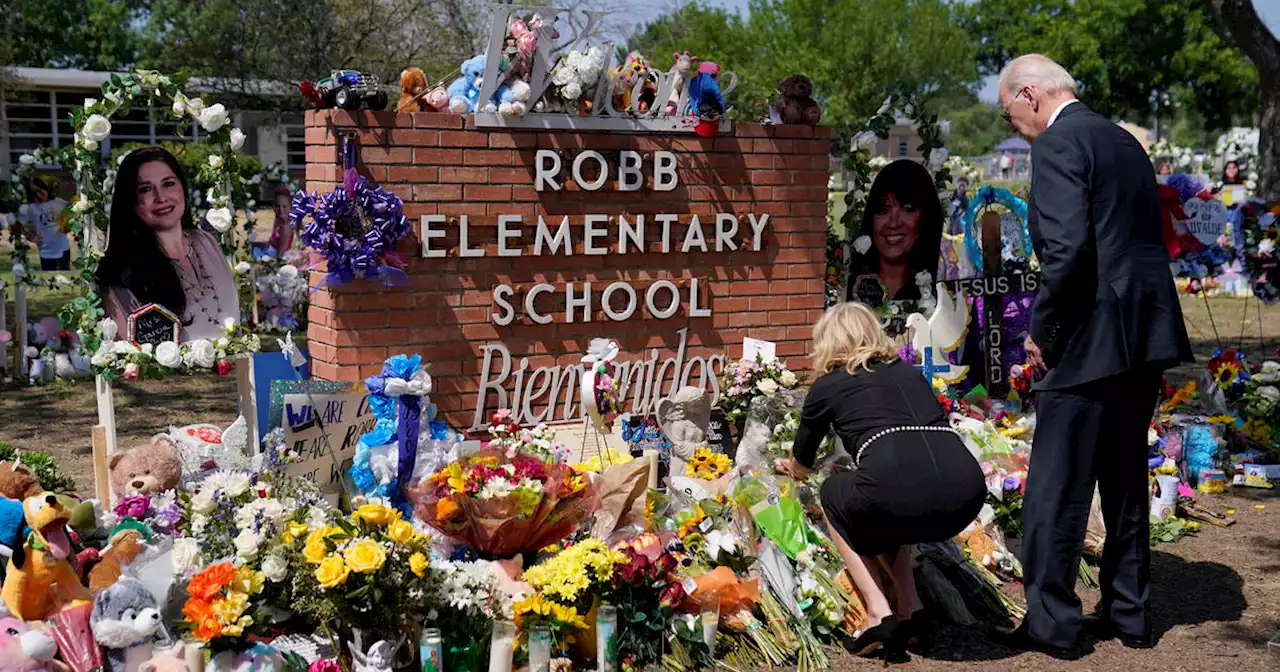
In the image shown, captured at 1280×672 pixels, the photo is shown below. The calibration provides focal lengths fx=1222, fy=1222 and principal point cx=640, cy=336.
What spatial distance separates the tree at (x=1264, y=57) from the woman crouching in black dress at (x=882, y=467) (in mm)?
7859

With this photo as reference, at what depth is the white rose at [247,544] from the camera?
151 inches

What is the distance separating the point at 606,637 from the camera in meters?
4.15

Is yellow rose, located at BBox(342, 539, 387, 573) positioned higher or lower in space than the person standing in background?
lower

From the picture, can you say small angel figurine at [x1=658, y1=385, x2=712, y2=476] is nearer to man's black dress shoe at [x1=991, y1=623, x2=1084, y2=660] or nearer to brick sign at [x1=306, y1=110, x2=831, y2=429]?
brick sign at [x1=306, y1=110, x2=831, y2=429]

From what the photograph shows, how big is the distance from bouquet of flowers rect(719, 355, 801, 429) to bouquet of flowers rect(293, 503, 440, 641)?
2606 mm

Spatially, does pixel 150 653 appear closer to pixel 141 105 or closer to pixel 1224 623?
pixel 141 105

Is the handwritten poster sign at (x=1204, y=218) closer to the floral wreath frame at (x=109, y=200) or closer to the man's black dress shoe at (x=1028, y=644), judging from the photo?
the man's black dress shoe at (x=1028, y=644)

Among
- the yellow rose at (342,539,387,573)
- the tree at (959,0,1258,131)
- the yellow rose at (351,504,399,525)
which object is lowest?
the yellow rose at (342,539,387,573)

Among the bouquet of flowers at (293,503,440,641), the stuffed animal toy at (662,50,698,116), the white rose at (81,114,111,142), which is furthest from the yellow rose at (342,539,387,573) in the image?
the stuffed animal toy at (662,50,698,116)

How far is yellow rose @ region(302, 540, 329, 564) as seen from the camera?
3.76 metres

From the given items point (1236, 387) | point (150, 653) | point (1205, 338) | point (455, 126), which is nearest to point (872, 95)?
point (1205, 338)

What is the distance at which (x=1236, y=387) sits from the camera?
775cm

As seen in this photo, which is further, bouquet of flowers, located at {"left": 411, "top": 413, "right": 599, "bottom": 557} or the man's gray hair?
the man's gray hair

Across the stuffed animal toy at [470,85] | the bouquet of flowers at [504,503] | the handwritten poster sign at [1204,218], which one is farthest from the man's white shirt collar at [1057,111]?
the handwritten poster sign at [1204,218]
